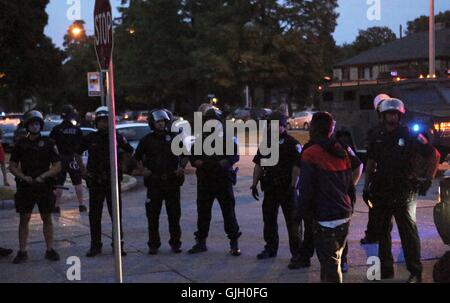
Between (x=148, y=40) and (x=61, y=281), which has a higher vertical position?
(x=148, y=40)

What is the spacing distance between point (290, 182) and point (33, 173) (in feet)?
10.1

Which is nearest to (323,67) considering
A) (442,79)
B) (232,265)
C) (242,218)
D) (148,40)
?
(148,40)

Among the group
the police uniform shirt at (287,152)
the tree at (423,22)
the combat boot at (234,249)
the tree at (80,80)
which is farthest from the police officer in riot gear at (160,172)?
the tree at (423,22)

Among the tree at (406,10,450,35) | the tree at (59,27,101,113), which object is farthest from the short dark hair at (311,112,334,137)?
the tree at (406,10,450,35)

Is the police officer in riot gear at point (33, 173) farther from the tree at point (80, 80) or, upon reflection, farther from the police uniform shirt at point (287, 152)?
the tree at point (80, 80)

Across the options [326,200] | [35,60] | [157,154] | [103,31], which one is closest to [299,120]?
[35,60]

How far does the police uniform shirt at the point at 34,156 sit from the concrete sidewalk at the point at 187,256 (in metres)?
1.11

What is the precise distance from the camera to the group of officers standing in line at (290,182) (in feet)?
17.6

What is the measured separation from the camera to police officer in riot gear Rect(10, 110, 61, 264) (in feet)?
25.4

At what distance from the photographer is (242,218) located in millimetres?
10703

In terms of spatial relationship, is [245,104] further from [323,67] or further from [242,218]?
[242,218]

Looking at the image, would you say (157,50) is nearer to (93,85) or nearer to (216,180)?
(93,85)

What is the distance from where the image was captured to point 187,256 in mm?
7934

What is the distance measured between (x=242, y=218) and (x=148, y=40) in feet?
131
